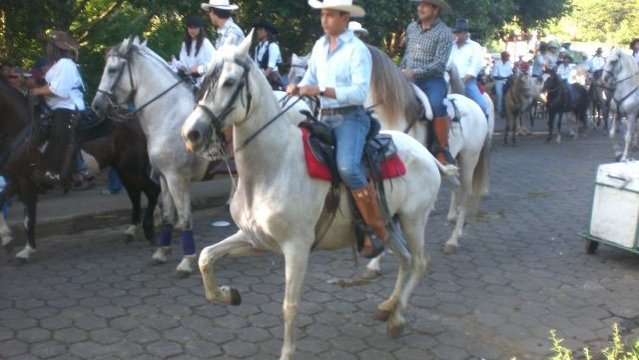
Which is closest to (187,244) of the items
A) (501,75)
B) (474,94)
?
(474,94)

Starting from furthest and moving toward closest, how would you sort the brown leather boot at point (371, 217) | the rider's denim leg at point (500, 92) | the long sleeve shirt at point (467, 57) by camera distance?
the rider's denim leg at point (500, 92)
the long sleeve shirt at point (467, 57)
the brown leather boot at point (371, 217)

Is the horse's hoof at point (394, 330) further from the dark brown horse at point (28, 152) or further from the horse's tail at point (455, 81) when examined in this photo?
the horse's tail at point (455, 81)

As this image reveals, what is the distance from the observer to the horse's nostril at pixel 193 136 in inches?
155

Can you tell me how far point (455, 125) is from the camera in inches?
316

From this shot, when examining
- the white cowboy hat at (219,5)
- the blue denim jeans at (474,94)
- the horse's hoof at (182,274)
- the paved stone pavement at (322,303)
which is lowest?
the paved stone pavement at (322,303)

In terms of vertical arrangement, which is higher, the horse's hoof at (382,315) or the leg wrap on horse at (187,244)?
the leg wrap on horse at (187,244)

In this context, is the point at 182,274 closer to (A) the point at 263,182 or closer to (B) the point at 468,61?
(A) the point at 263,182

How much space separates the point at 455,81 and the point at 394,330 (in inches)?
182

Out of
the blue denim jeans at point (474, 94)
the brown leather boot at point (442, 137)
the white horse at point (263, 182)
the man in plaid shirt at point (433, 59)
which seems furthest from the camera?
the blue denim jeans at point (474, 94)

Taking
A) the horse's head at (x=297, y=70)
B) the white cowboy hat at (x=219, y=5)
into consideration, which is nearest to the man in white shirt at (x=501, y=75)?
the horse's head at (x=297, y=70)

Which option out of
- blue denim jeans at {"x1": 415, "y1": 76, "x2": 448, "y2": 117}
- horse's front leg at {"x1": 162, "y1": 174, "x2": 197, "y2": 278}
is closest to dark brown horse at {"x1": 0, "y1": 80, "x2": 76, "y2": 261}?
horse's front leg at {"x1": 162, "y1": 174, "x2": 197, "y2": 278}

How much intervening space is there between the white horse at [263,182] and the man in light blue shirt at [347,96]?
193 mm

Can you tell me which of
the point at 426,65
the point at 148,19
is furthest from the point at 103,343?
the point at 148,19

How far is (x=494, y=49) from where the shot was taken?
2482 inches
